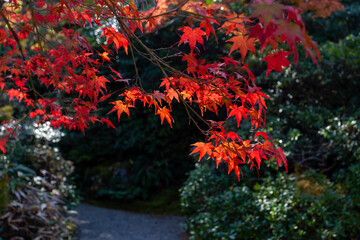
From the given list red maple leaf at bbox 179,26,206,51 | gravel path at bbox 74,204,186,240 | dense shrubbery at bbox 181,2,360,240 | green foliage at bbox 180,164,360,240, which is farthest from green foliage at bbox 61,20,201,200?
red maple leaf at bbox 179,26,206,51

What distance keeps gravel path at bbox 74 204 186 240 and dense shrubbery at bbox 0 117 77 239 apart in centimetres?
37

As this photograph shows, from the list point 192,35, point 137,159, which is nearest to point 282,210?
point 192,35

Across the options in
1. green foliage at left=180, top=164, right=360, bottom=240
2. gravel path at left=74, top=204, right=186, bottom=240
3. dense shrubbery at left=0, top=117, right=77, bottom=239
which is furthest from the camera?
gravel path at left=74, top=204, right=186, bottom=240

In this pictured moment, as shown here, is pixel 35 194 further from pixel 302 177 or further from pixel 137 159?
pixel 302 177

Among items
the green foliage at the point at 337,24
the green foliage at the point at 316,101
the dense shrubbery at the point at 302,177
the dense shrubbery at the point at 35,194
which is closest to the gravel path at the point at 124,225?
the dense shrubbery at the point at 35,194

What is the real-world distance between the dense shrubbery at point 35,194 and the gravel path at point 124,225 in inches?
14.7

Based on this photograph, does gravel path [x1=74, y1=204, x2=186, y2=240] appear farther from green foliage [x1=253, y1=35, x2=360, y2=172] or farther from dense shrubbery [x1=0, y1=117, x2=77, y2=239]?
green foliage [x1=253, y1=35, x2=360, y2=172]

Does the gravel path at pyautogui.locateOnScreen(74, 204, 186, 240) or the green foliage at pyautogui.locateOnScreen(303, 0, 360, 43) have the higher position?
the green foliage at pyautogui.locateOnScreen(303, 0, 360, 43)

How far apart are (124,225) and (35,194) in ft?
5.24

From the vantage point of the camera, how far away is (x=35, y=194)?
4.29 meters

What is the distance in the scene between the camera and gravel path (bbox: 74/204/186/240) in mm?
4852

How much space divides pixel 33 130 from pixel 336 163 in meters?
4.78

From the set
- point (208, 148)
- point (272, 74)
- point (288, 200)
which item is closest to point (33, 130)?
point (272, 74)

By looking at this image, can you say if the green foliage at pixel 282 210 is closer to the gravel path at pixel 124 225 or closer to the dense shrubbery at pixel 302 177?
the dense shrubbery at pixel 302 177
